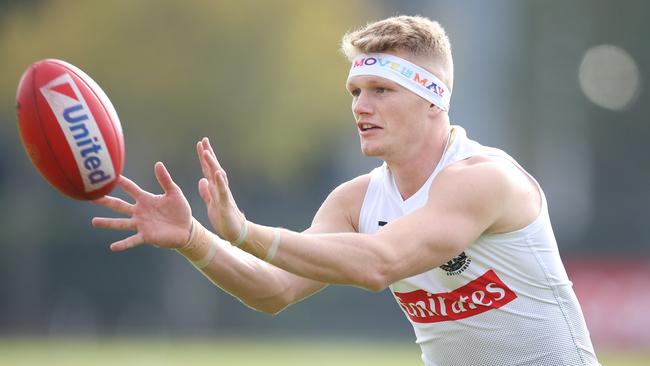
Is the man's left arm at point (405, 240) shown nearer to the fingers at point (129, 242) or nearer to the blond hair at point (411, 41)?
the fingers at point (129, 242)

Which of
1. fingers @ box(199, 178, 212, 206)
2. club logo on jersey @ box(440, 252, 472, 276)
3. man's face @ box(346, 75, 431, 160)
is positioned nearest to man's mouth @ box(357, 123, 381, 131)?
man's face @ box(346, 75, 431, 160)

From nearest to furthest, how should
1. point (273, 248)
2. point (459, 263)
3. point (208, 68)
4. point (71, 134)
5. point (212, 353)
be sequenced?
point (273, 248) < point (71, 134) < point (459, 263) < point (212, 353) < point (208, 68)

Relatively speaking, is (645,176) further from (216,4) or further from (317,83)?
(216,4)

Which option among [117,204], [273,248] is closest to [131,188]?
[117,204]

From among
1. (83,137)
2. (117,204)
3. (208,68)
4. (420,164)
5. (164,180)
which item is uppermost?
(208,68)

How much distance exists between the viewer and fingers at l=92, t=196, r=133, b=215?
527 centimetres

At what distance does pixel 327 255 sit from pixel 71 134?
4.00 ft

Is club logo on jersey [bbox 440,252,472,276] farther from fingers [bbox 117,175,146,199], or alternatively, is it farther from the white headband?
fingers [bbox 117,175,146,199]

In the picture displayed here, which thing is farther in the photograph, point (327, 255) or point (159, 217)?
point (159, 217)

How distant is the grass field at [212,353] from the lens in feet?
47.0

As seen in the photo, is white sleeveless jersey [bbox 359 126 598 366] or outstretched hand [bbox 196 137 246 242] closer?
outstretched hand [bbox 196 137 246 242]

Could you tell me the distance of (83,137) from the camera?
5.37m

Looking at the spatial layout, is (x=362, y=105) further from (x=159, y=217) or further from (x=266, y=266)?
(x=159, y=217)

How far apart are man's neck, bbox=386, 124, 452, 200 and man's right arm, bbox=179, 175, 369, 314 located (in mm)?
346
